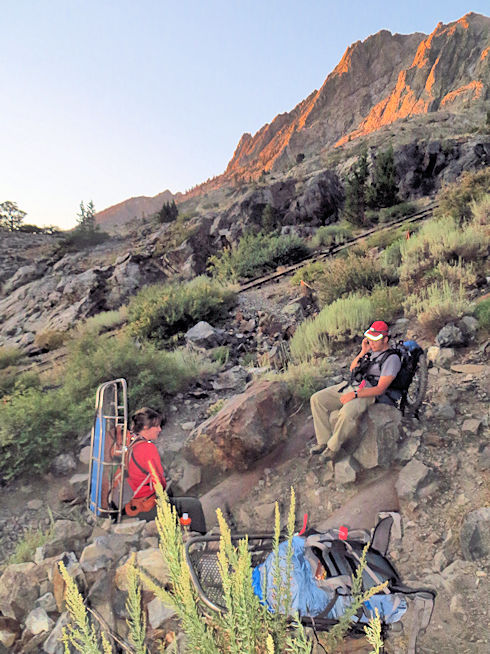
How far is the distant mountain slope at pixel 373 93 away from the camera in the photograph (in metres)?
Answer: 70.9

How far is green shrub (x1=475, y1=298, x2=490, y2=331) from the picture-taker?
5.48m

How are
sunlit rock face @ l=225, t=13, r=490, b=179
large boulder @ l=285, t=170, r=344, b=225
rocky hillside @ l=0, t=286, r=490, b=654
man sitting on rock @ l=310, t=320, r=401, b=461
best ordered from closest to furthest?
rocky hillside @ l=0, t=286, r=490, b=654, man sitting on rock @ l=310, t=320, r=401, b=461, large boulder @ l=285, t=170, r=344, b=225, sunlit rock face @ l=225, t=13, r=490, b=179

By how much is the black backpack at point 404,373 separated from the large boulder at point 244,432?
112 cm

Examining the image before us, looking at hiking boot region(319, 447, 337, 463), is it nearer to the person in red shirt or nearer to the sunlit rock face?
the person in red shirt

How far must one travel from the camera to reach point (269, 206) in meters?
22.3

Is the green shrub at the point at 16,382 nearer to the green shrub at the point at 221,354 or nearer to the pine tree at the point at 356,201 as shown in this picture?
the green shrub at the point at 221,354

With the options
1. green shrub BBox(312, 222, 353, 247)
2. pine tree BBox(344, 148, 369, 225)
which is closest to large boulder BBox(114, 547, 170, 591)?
green shrub BBox(312, 222, 353, 247)

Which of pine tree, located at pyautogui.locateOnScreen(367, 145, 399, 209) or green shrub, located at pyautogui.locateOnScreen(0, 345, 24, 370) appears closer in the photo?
green shrub, located at pyautogui.locateOnScreen(0, 345, 24, 370)

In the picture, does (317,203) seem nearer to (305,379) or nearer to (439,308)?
(439,308)

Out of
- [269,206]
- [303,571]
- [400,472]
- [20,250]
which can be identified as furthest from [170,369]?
[20,250]

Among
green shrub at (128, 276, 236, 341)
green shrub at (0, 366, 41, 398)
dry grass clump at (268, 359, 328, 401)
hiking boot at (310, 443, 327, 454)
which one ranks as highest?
green shrub at (128, 276, 236, 341)

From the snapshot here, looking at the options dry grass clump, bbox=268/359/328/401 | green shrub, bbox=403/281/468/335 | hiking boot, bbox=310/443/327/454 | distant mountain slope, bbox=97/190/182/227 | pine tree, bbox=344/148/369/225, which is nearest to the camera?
hiking boot, bbox=310/443/327/454

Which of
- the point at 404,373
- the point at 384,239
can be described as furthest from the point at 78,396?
the point at 384,239

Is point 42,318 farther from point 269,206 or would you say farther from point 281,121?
point 281,121
